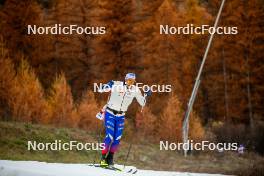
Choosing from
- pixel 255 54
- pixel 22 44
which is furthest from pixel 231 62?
pixel 22 44

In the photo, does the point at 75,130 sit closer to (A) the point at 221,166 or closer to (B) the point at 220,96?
(A) the point at 221,166

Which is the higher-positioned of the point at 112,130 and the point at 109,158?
the point at 112,130

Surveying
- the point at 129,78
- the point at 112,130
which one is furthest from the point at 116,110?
the point at 129,78

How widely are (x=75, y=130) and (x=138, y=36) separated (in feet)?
42.3

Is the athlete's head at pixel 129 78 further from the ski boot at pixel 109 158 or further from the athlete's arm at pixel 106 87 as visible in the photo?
the ski boot at pixel 109 158

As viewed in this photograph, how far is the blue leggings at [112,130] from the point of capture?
29.0 feet

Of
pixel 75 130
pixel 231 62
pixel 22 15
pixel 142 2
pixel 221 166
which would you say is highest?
pixel 142 2

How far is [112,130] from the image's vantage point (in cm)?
886

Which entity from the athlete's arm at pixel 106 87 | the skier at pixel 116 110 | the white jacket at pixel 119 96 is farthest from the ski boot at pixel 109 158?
the athlete's arm at pixel 106 87

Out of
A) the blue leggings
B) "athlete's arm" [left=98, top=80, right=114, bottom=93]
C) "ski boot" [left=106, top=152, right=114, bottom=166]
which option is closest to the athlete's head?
"athlete's arm" [left=98, top=80, right=114, bottom=93]

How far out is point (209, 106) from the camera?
31016mm

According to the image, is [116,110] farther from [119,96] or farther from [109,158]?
[109,158]

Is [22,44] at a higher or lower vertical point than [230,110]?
higher

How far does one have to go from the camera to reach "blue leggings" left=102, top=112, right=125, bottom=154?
29.0ft
